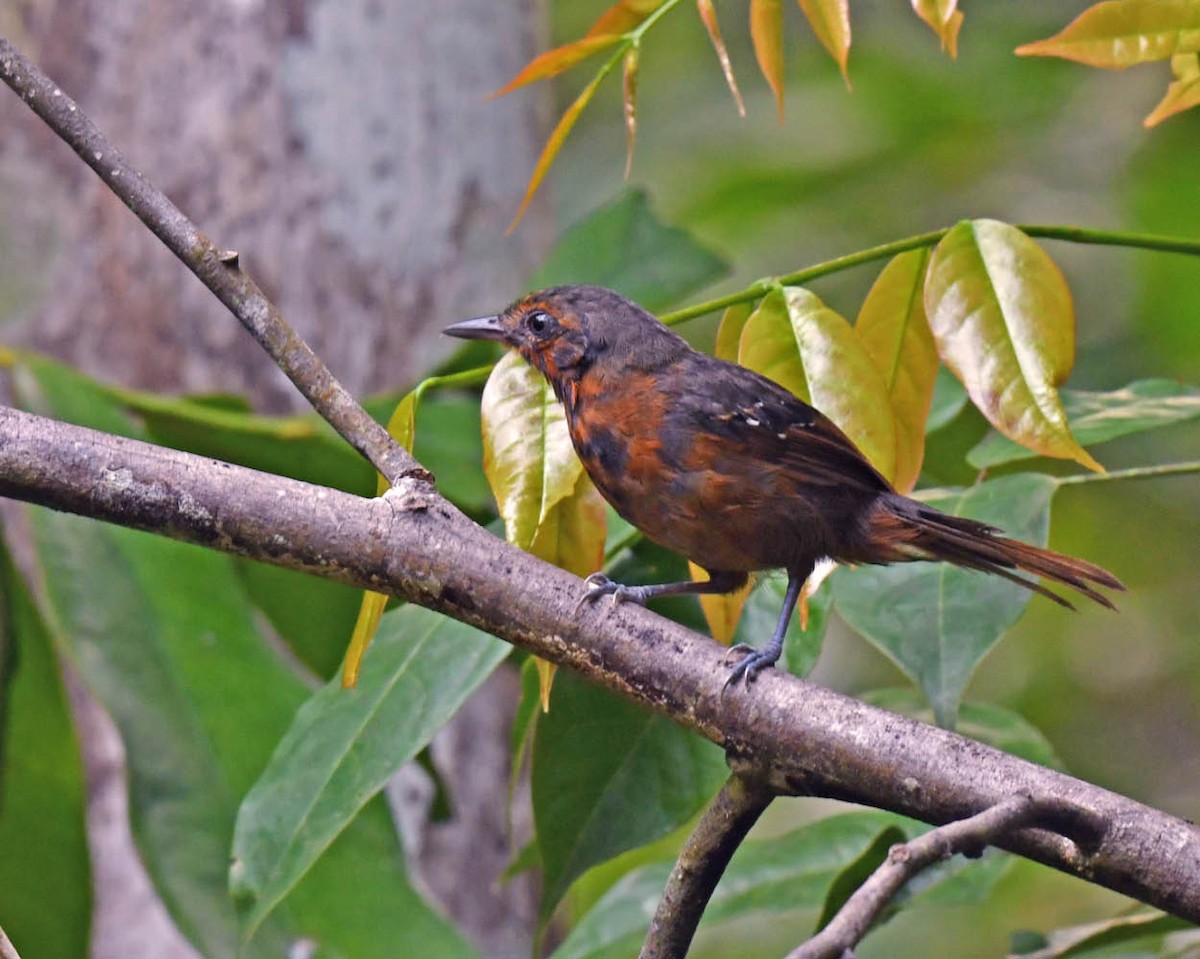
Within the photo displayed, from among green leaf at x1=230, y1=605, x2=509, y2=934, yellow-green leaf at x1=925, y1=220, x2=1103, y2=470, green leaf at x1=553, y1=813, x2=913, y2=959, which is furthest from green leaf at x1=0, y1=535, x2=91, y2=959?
yellow-green leaf at x1=925, y1=220, x2=1103, y2=470

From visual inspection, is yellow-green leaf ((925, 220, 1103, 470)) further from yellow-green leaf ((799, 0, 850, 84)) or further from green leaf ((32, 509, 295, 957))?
green leaf ((32, 509, 295, 957))

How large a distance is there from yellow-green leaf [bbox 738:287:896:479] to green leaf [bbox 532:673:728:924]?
0.59 m

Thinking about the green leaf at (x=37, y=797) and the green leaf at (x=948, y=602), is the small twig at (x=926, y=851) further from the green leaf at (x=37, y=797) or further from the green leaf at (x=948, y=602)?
the green leaf at (x=37, y=797)

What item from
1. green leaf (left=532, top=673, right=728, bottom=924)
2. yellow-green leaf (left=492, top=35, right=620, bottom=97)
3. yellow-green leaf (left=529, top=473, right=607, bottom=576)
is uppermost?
yellow-green leaf (left=492, top=35, right=620, bottom=97)

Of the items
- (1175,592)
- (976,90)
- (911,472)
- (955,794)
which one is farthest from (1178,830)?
(976,90)

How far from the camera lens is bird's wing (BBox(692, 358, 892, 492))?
258cm

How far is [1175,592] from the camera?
20.4 ft

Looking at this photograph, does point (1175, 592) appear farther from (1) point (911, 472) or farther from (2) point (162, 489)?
(2) point (162, 489)

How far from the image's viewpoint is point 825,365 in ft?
6.59

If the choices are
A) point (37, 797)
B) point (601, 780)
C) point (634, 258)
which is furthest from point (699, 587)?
point (634, 258)

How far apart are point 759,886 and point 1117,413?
45.7 inches

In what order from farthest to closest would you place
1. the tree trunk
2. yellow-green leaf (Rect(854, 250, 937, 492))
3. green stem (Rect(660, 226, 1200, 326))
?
the tree trunk → yellow-green leaf (Rect(854, 250, 937, 492)) → green stem (Rect(660, 226, 1200, 326))

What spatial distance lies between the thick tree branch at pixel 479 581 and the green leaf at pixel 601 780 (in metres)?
0.51

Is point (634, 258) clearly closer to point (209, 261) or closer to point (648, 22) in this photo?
point (648, 22)
